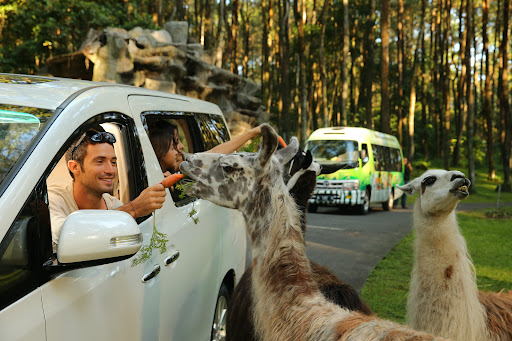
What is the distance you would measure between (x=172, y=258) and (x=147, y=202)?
1.75ft

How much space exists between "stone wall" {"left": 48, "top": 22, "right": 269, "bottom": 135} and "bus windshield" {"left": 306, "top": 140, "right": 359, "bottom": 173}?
537cm

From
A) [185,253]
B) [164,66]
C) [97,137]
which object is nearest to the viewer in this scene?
[97,137]

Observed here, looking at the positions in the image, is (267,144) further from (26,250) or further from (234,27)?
(234,27)

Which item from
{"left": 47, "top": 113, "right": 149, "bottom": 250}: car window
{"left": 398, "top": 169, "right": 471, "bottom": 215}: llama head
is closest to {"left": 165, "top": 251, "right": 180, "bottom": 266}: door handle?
{"left": 47, "top": 113, "right": 149, "bottom": 250}: car window

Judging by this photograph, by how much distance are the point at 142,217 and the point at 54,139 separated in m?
0.91

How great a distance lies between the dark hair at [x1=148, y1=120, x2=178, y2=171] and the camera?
3793 millimetres

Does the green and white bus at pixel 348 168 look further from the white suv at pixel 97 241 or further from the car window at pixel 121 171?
the car window at pixel 121 171

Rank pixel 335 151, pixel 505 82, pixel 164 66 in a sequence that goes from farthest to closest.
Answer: pixel 505 82
pixel 164 66
pixel 335 151

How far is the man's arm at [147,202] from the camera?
262cm

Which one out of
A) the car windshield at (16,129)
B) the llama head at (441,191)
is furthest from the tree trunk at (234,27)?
the car windshield at (16,129)

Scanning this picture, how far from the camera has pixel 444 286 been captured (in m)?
3.27

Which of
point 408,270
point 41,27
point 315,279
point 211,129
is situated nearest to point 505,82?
point 408,270

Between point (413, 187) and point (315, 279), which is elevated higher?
point (413, 187)

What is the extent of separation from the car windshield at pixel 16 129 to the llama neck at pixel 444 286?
8.73ft
